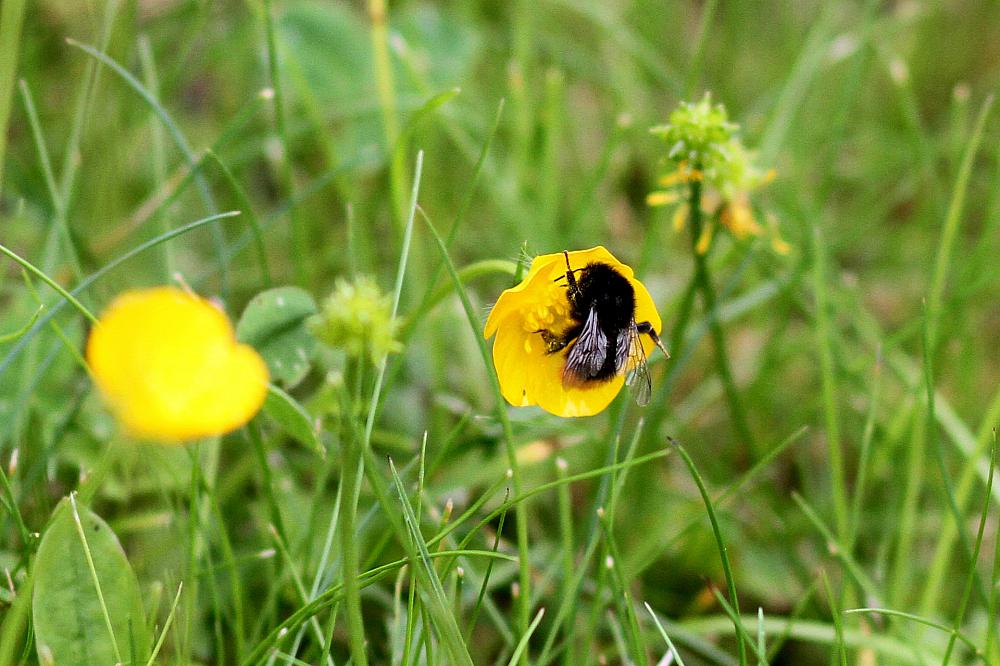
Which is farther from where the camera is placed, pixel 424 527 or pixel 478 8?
pixel 478 8

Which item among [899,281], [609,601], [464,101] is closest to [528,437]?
[609,601]

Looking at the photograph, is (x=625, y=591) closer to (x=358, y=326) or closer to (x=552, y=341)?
(x=552, y=341)

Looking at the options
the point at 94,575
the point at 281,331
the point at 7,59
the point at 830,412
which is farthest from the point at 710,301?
the point at 7,59

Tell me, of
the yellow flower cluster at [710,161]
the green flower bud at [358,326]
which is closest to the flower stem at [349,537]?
the green flower bud at [358,326]

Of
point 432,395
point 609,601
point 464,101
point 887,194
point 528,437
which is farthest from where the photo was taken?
point 887,194

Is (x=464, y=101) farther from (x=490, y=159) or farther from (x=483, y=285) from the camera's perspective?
(x=483, y=285)

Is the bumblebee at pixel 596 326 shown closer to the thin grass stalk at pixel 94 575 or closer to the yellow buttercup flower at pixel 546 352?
the yellow buttercup flower at pixel 546 352

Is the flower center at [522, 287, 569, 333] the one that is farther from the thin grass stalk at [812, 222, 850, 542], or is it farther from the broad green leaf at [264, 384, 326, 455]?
the thin grass stalk at [812, 222, 850, 542]
